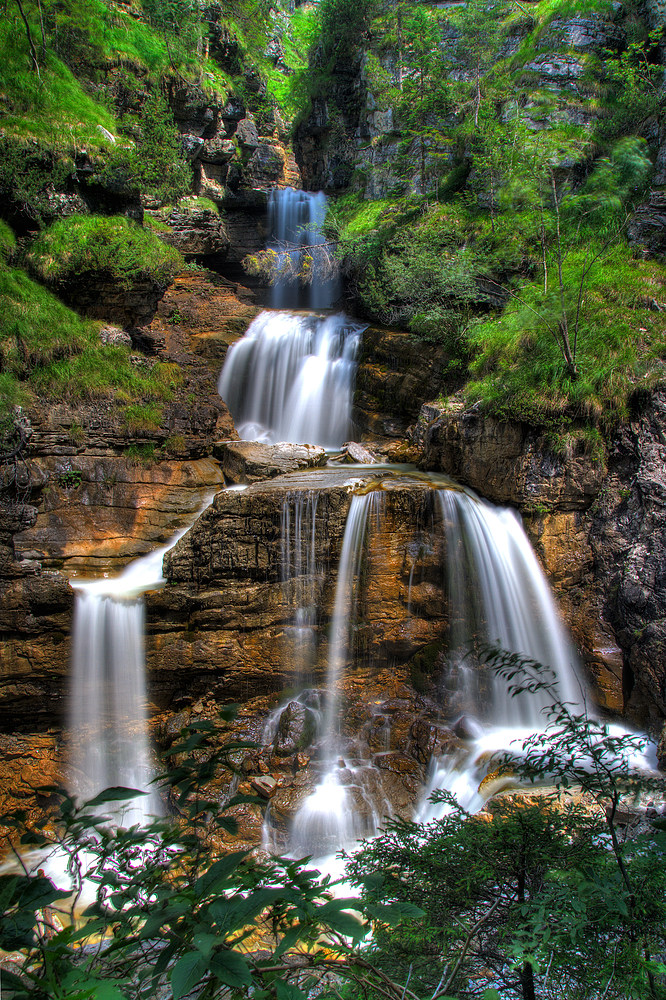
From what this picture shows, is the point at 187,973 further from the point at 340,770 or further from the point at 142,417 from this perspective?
the point at 142,417

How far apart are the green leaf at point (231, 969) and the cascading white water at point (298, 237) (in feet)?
53.8

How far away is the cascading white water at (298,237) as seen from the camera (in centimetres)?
1647

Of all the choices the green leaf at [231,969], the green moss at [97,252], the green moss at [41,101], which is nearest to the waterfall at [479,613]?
the green leaf at [231,969]

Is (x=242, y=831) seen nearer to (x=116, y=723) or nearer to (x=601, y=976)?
(x=116, y=723)

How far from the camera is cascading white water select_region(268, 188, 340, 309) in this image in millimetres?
16469

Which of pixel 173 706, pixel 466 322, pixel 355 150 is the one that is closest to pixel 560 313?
pixel 466 322

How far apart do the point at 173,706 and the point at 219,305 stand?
1158 centimetres

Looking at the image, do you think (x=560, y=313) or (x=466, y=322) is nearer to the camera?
(x=560, y=313)

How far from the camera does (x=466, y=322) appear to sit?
36.5 ft

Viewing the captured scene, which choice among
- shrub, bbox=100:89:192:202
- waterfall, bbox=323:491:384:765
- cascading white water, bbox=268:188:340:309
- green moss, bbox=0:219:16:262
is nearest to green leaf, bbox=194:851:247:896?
waterfall, bbox=323:491:384:765

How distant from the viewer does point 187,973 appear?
85cm

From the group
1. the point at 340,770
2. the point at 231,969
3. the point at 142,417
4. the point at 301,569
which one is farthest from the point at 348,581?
the point at 231,969

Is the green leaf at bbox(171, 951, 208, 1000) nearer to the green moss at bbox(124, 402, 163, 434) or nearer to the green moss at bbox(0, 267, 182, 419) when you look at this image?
the green moss at bbox(0, 267, 182, 419)

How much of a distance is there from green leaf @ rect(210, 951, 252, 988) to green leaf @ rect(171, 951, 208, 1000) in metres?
0.03
